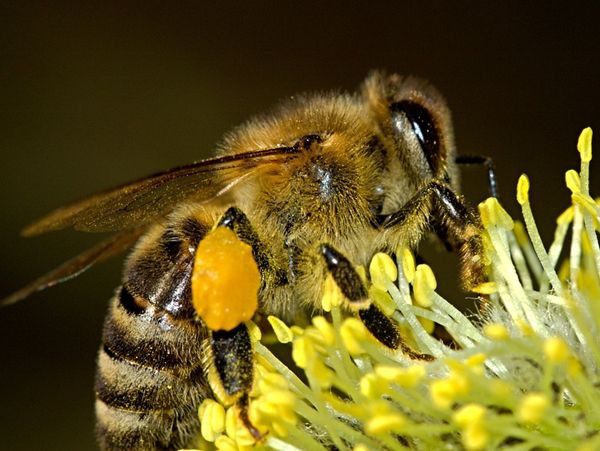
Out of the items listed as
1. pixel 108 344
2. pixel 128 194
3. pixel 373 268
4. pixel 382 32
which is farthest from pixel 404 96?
pixel 382 32

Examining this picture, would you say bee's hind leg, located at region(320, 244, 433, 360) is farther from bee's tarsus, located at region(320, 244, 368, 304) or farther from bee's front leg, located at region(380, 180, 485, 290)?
bee's front leg, located at region(380, 180, 485, 290)

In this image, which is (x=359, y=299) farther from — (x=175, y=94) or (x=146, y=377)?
(x=175, y=94)

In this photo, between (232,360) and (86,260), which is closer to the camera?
(232,360)

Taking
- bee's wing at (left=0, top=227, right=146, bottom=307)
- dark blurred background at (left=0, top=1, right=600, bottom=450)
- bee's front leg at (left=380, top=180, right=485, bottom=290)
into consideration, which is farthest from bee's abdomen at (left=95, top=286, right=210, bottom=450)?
dark blurred background at (left=0, top=1, right=600, bottom=450)

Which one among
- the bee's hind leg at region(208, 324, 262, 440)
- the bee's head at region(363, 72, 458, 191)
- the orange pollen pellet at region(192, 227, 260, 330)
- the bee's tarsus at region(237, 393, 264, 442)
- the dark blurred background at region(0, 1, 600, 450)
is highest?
Answer: the dark blurred background at region(0, 1, 600, 450)

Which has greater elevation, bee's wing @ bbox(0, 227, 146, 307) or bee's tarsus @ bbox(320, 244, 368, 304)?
bee's wing @ bbox(0, 227, 146, 307)

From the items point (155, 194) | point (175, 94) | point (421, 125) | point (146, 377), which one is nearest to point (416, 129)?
point (421, 125)

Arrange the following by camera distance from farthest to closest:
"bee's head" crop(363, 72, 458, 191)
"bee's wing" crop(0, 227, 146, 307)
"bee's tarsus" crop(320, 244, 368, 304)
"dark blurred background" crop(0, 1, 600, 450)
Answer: "dark blurred background" crop(0, 1, 600, 450), "bee's wing" crop(0, 227, 146, 307), "bee's head" crop(363, 72, 458, 191), "bee's tarsus" crop(320, 244, 368, 304)

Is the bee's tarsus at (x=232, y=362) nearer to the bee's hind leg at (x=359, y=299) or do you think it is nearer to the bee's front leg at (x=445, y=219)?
the bee's hind leg at (x=359, y=299)
